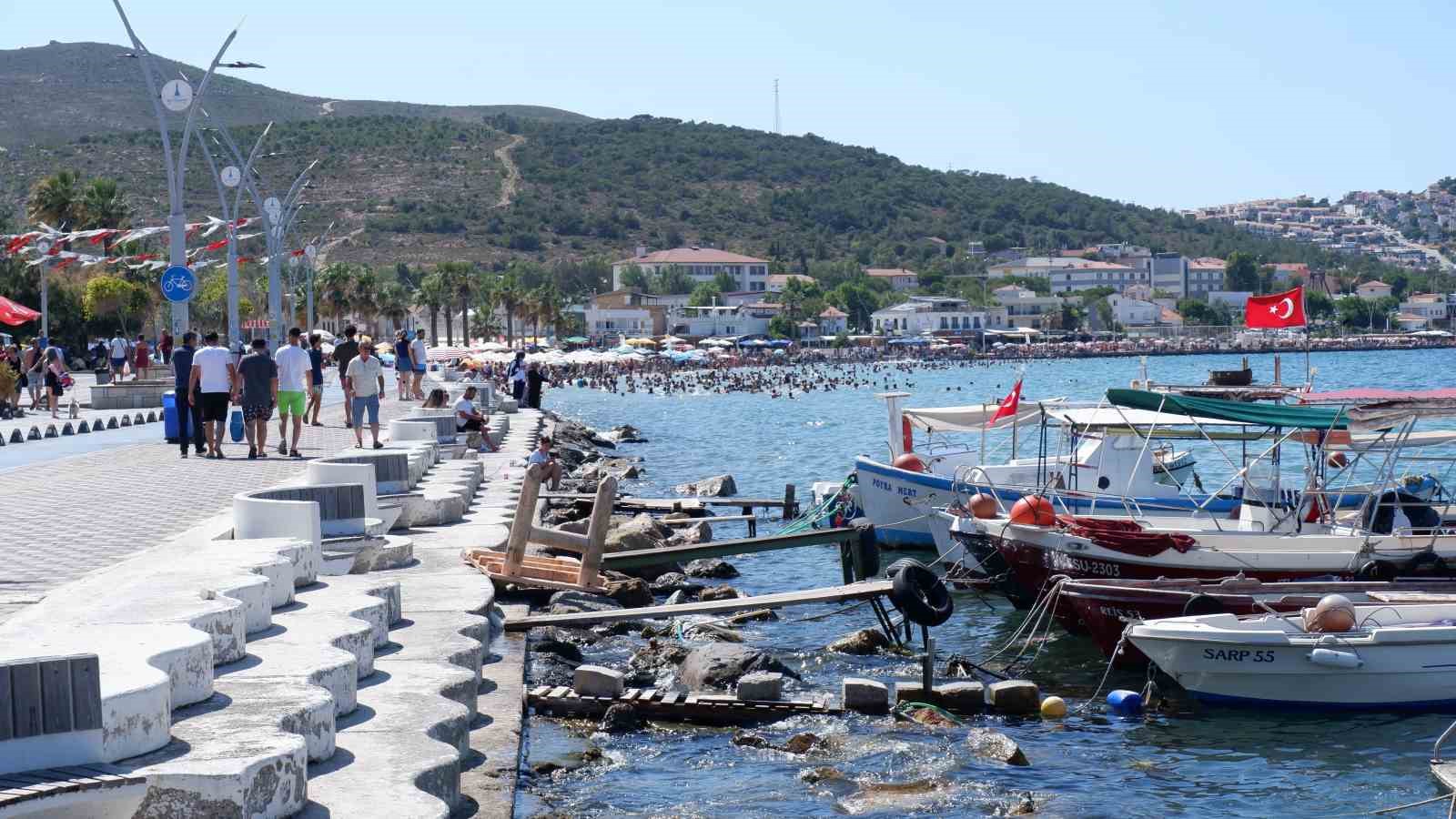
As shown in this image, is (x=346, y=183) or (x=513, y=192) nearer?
(x=346, y=183)

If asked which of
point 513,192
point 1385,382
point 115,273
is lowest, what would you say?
point 1385,382

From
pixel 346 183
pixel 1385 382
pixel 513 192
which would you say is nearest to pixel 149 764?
pixel 1385 382

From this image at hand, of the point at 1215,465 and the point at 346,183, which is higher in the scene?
the point at 346,183

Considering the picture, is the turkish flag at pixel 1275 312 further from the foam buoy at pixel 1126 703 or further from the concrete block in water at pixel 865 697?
the concrete block in water at pixel 865 697

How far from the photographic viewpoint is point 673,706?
44.5 feet

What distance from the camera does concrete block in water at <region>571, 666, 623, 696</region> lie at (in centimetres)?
1368

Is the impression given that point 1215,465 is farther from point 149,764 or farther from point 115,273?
point 115,273

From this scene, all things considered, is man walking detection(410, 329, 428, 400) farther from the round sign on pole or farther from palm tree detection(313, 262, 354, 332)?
palm tree detection(313, 262, 354, 332)

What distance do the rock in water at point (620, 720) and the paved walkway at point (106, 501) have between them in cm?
423

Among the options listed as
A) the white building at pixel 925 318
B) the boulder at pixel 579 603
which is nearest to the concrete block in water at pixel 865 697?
the boulder at pixel 579 603

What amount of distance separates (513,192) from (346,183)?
75.7ft

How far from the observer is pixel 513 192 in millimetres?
194250

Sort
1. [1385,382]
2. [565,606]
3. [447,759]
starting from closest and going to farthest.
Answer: [447,759] < [565,606] < [1385,382]

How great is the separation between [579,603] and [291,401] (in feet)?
27.9
